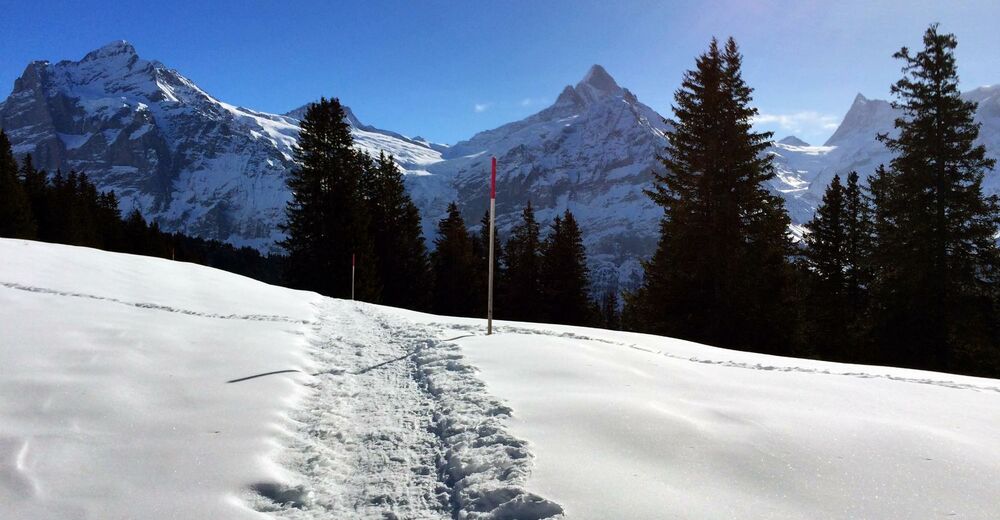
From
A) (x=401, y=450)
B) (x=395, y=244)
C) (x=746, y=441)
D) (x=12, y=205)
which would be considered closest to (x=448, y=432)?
(x=401, y=450)

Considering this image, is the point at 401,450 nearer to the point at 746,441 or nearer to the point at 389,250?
the point at 746,441

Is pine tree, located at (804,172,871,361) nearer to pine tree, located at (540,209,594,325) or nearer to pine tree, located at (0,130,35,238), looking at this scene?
pine tree, located at (540,209,594,325)

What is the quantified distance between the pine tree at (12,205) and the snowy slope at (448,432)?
46.0 meters

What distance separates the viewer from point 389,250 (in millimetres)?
35688

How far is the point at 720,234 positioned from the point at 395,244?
2363 centimetres

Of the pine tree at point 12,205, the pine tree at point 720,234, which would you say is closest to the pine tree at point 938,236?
the pine tree at point 720,234

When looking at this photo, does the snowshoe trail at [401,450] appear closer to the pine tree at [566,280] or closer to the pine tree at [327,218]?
the pine tree at [327,218]

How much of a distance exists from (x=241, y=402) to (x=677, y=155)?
19.5m

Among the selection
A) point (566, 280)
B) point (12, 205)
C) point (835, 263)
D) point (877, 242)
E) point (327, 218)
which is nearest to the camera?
point (877, 242)

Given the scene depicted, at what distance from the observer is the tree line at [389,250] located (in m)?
29.0

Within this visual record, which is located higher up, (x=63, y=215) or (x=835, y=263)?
(x=63, y=215)

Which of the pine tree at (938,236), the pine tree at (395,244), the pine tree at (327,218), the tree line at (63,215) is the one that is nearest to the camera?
the pine tree at (938,236)

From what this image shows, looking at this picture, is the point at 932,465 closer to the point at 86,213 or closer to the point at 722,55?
the point at 722,55

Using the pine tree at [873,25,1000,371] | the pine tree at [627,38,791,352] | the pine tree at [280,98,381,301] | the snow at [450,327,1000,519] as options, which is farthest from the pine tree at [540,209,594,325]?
the snow at [450,327,1000,519]
